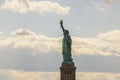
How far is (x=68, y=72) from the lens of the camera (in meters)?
94.4

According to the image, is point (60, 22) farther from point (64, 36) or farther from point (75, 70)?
point (75, 70)

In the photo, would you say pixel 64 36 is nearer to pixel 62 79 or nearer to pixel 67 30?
pixel 67 30

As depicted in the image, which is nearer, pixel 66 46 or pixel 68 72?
pixel 68 72

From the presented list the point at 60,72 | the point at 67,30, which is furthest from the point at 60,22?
the point at 60,72

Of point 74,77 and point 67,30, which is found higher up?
point 67,30

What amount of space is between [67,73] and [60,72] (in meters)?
1.34

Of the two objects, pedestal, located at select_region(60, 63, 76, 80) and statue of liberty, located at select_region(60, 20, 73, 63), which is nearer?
pedestal, located at select_region(60, 63, 76, 80)

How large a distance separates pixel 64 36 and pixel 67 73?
6.96m

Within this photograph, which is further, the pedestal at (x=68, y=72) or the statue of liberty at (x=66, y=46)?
the statue of liberty at (x=66, y=46)

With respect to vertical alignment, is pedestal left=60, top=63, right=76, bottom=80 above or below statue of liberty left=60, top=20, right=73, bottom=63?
below

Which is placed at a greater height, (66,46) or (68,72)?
(66,46)

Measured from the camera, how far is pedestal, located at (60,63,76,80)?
94.1m

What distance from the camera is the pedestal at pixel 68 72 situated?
3706 inches

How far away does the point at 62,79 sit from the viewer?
94.2m
